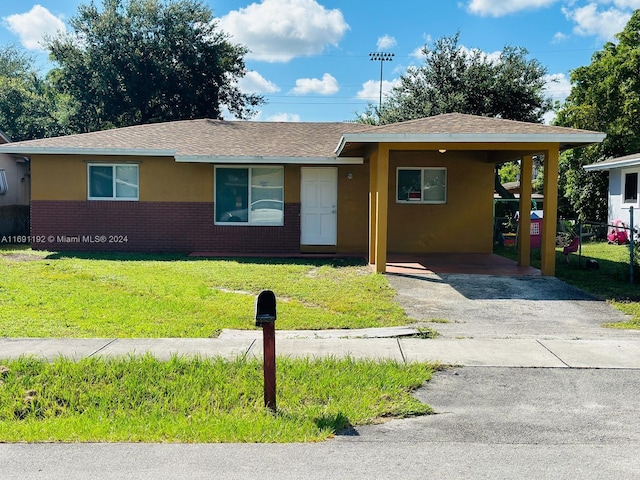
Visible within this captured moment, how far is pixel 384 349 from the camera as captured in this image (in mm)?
7316

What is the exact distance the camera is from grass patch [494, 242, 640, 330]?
10.4 metres

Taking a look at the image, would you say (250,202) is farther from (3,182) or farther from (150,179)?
(3,182)

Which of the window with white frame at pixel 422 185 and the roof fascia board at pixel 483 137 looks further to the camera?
the window with white frame at pixel 422 185

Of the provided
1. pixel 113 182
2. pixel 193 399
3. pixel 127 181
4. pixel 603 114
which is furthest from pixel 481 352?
pixel 603 114

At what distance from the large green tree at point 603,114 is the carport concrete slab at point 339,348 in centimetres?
2351

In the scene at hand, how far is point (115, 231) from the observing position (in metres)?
17.5

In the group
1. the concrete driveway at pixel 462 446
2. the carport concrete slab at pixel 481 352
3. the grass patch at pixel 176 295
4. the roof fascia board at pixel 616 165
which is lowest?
the concrete driveway at pixel 462 446

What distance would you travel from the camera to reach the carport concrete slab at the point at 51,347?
22.5 ft

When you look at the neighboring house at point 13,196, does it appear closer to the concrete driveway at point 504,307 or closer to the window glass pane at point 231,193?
the window glass pane at point 231,193

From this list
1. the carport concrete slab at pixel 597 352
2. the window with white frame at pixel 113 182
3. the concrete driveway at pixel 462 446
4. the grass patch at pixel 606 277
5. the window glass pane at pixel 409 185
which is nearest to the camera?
the concrete driveway at pixel 462 446

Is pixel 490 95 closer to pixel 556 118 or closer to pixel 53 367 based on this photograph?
pixel 556 118

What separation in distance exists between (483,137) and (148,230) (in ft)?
31.2

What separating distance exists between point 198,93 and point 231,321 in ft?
87.0

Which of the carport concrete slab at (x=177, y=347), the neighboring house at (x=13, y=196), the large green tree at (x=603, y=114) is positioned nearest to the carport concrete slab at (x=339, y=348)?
the carport concrete slab at (x=177, y=347)
